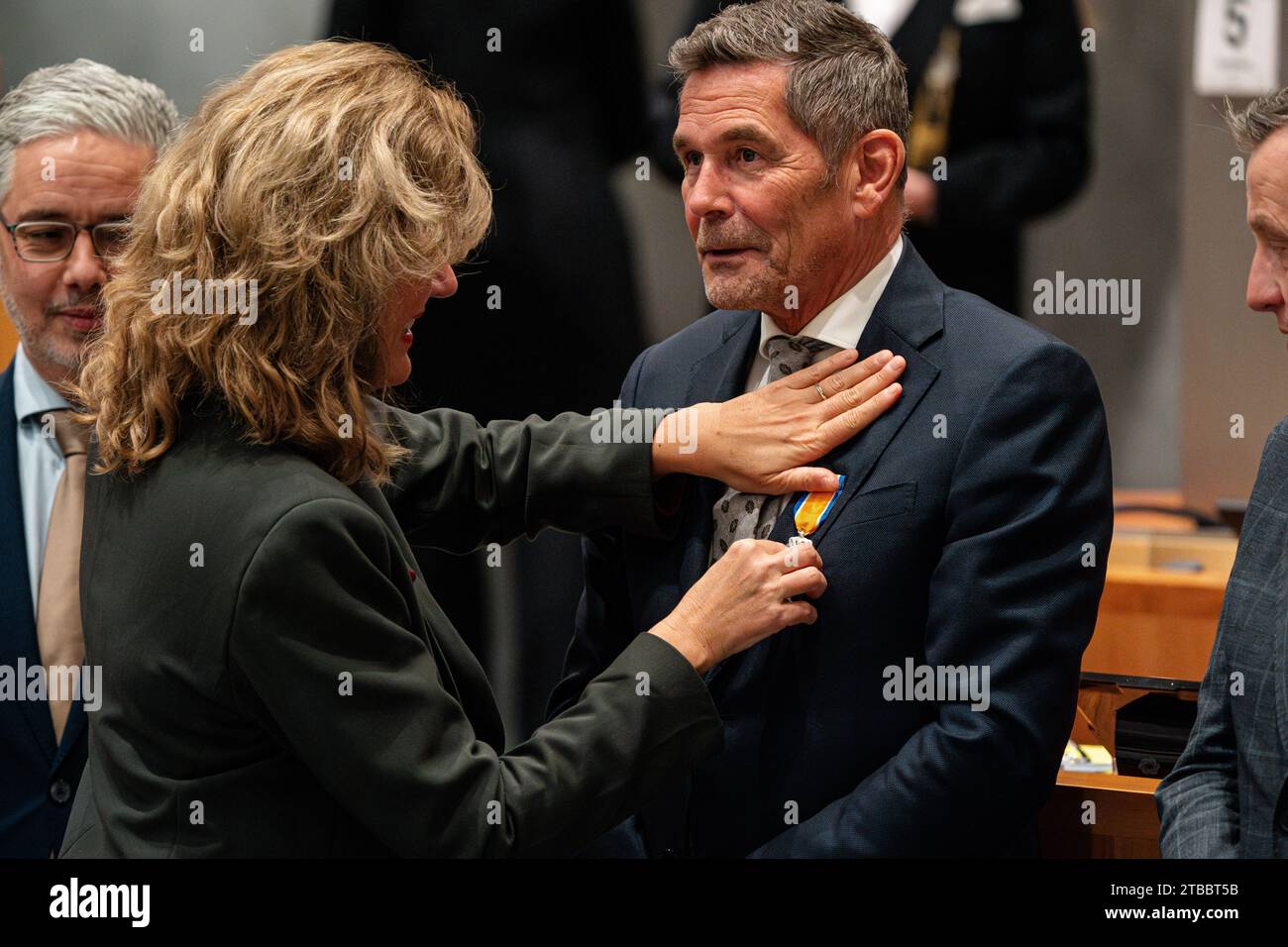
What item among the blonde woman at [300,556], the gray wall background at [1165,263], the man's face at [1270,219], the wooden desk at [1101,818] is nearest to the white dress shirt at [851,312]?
the blonde woman at [300,556]

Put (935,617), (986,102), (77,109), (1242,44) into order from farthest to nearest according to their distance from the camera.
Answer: (1242,44), (986,102), (77,109), (935,617)

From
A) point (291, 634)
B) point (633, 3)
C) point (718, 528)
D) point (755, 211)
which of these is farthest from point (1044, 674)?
point (633, 3)

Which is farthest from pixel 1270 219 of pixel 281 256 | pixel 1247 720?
pixel 281 256

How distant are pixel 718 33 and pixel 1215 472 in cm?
305

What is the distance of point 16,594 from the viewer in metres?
2.09

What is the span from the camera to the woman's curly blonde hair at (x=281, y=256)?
1627 millimetres

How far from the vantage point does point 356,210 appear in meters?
1.65

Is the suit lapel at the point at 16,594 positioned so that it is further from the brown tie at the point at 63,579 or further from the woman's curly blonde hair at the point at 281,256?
the woman's curly blonde hair at the point at 281,256

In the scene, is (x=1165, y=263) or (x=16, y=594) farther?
(x=1165, y=263)

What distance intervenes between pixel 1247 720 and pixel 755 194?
0.95 m

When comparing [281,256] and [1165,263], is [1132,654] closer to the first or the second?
[281,256]

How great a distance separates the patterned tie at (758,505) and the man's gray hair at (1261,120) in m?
0.61

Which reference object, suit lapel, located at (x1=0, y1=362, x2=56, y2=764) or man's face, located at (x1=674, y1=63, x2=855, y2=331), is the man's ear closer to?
man's face, located at (x1=674, y1=63, x2=855, y2=331)

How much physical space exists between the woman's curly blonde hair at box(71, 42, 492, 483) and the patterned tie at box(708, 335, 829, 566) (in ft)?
1.81
